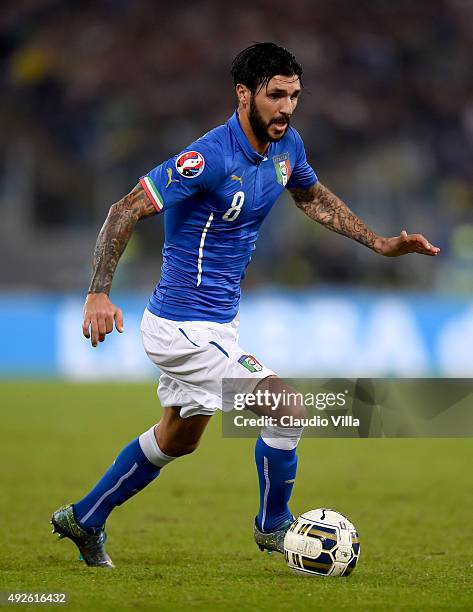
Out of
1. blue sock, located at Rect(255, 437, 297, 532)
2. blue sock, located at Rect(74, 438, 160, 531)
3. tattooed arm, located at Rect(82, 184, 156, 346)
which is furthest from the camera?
blue sock, located at Rect(74, 438, 160, 531)

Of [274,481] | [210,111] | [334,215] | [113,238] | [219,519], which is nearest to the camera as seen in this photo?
[113,238]

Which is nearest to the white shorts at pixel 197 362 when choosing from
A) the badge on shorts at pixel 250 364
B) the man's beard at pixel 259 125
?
the badge on shorts at pixel 250 364

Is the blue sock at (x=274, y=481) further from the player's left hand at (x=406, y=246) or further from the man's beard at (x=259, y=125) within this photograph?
the man's beard at (x=259, y=125)

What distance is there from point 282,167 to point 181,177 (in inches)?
26.4

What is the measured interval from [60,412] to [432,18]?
1353cm

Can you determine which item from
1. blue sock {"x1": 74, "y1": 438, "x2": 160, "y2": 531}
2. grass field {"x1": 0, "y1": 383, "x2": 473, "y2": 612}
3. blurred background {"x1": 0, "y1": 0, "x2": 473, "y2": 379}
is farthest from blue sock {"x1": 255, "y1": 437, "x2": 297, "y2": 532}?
blurred background {"x1": 0, "y1": 0, "x2": 473, "y2": 379}

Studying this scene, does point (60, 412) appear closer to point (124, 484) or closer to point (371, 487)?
point (371, 487)

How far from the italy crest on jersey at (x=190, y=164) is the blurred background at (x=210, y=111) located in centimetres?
1536

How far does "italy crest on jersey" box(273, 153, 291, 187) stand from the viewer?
6375 mm

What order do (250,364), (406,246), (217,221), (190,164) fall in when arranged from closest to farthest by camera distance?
(190,164)
(250,364)
(217,221)
(406,246)

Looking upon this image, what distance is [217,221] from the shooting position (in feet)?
20.4

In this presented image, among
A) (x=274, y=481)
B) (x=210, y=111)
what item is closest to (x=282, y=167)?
(x=274, y=481)

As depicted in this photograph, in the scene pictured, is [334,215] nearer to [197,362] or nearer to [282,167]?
[282,167]

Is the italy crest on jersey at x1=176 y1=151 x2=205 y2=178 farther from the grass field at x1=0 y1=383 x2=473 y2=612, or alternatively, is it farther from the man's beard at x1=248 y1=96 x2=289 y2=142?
the grass field at x1=0 y1=383 x2=473 y2=612
